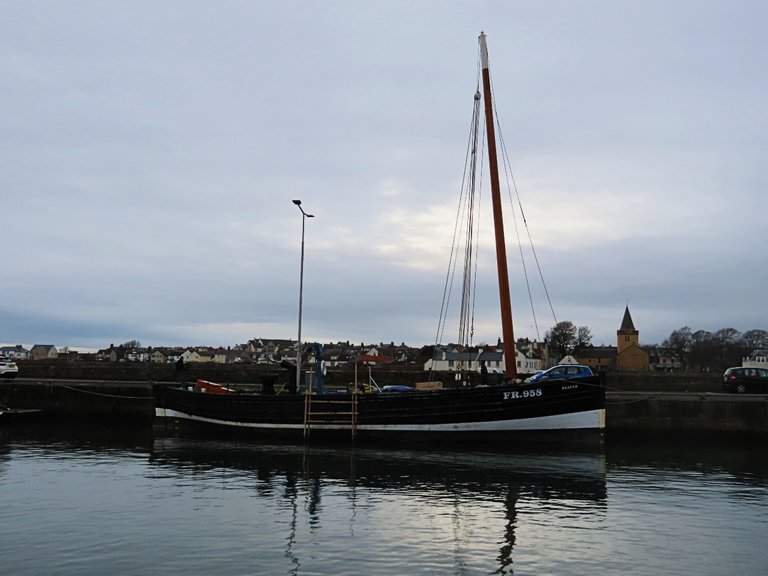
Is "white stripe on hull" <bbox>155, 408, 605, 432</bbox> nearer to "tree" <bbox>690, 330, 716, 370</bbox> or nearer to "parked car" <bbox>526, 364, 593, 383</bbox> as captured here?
"parked car" <bbox>526, 364, 593, 383</bbox>

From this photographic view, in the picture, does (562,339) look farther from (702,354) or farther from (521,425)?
(521,425)

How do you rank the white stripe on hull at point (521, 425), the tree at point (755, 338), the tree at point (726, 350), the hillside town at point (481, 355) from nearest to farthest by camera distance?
the white stripe on hull at point (521, 425), the hillside town at point (481, 355), the tree at point (726, 350), the tree at point (755, 338)

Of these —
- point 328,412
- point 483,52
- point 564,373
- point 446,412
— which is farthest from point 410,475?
point 483,52

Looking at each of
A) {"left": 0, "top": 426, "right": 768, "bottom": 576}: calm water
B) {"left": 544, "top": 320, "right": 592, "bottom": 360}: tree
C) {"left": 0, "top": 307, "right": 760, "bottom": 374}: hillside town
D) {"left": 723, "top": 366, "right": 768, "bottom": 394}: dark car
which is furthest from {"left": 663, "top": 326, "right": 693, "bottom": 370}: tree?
{"left": 0, "top": 426, "right": 768, "bottom": 576}: calm water

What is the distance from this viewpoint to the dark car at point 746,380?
3691cm

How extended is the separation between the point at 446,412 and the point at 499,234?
27.9 feet

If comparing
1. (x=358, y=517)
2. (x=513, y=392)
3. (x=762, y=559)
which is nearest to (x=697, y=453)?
(x=513, y=392)

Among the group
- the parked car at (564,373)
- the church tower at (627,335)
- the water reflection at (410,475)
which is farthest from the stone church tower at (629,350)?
the water reflection at (410,475)

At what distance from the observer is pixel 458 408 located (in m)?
28.5

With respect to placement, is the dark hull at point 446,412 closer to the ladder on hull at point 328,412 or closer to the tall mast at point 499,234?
the ladder on hull at point 328,412

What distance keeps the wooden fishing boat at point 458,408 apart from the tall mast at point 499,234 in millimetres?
44

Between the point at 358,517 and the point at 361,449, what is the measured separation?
1253 centimetres

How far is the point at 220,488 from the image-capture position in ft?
63.0

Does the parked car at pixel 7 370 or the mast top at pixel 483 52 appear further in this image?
the parked car at pixel 7 370
